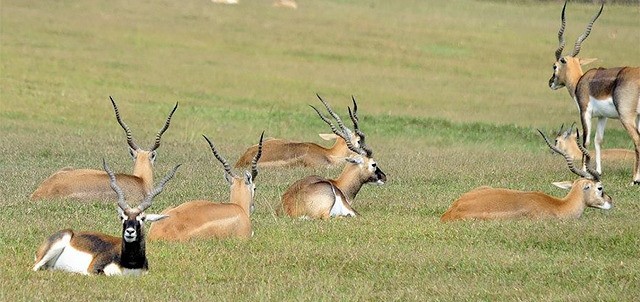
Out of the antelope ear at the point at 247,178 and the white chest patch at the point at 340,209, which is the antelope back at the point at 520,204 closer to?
the white chest patch at the point at 340,209

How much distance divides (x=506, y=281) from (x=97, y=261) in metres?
2.64

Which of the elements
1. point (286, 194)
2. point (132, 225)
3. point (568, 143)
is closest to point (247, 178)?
point (286, 194)

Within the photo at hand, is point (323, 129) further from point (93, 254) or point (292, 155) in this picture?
point (93, 254)

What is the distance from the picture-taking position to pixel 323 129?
22125 mm

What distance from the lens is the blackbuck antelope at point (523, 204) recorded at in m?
10.6

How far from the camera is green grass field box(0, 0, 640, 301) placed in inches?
318

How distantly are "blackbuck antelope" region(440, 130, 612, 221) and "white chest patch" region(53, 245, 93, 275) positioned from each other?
3580 mm

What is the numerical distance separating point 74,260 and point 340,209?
3581mm

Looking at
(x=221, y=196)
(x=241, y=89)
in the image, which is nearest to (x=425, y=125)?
(x=241, y=89)

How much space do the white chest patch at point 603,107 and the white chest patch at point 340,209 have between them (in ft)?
13.6

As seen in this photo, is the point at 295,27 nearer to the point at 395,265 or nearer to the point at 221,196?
the point at 221,196

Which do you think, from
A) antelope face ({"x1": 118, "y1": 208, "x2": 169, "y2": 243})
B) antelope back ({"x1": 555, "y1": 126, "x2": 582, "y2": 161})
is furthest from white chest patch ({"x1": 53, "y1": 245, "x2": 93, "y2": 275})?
antelope back ({"x1": 555, "y1": 126, "x2": 582, "y2": 161})

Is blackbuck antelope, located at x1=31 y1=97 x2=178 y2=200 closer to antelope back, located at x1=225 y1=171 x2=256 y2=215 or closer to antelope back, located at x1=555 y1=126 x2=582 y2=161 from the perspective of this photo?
antelope back, located at x1=225 y1=171 x2=256 y2=215

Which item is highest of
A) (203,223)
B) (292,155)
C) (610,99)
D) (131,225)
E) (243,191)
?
(131,225)
